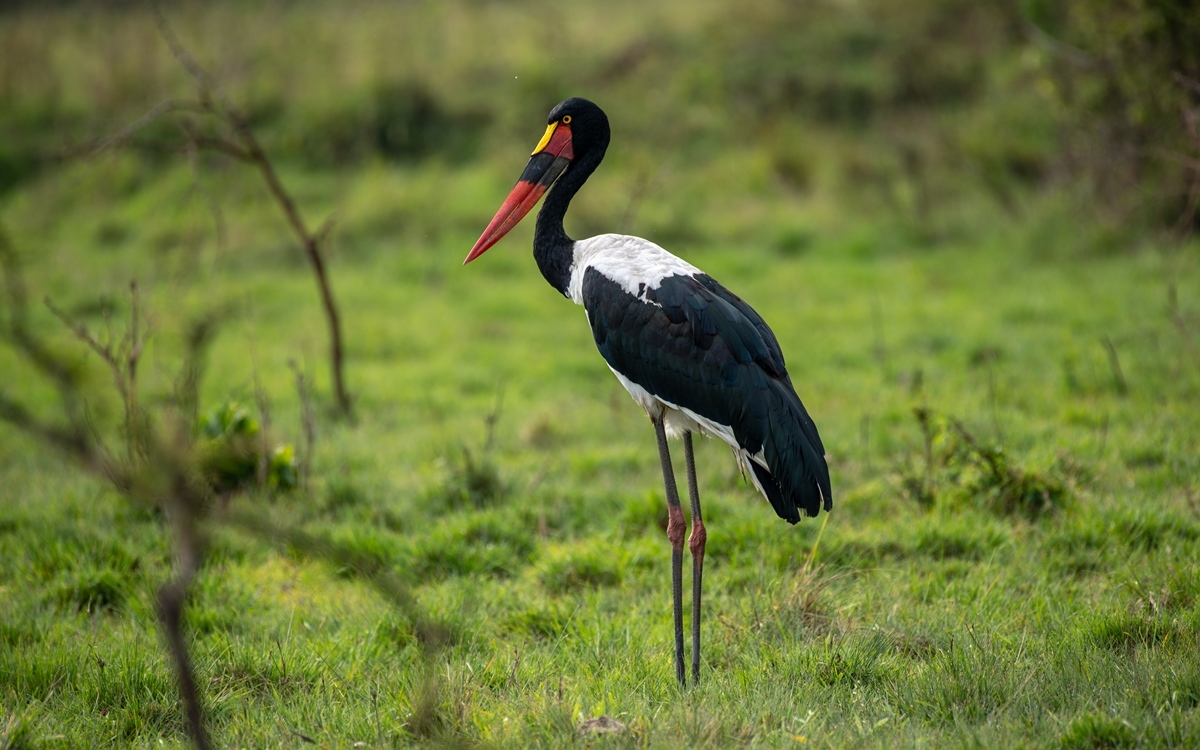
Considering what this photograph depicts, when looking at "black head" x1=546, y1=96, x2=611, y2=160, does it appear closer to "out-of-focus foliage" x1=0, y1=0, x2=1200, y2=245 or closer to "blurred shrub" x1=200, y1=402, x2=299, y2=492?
"blurred shrub" x1=200, y1=402, x2=299, y2=492

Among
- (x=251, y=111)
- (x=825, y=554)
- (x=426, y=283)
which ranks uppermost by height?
(x=251, y=111)

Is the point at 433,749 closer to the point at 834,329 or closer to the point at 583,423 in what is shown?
the point at 583,423

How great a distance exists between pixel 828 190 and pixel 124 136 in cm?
649

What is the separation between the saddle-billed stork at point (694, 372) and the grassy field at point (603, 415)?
1.51ft

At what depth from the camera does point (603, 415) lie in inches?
246

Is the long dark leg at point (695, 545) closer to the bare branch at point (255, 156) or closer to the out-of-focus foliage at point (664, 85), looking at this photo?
the bare branch at point (255, 156)

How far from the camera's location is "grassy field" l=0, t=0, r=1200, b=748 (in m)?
3.31

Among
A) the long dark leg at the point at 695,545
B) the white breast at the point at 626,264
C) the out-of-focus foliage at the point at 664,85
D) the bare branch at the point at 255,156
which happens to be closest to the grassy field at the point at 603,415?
the out-of-focus foliage at the point at 664,85

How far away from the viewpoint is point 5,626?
3.83 metres

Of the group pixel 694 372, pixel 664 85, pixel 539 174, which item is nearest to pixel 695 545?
pixel 694 372

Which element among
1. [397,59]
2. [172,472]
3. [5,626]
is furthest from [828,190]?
[172,472]

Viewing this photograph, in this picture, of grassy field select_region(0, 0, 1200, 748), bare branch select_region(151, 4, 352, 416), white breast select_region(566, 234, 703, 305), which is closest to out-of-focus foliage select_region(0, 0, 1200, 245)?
grassy field select_region(0, 0, 1200, 748)

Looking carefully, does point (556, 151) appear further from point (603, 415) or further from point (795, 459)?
point (603, 415)

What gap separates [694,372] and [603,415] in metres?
2.69
